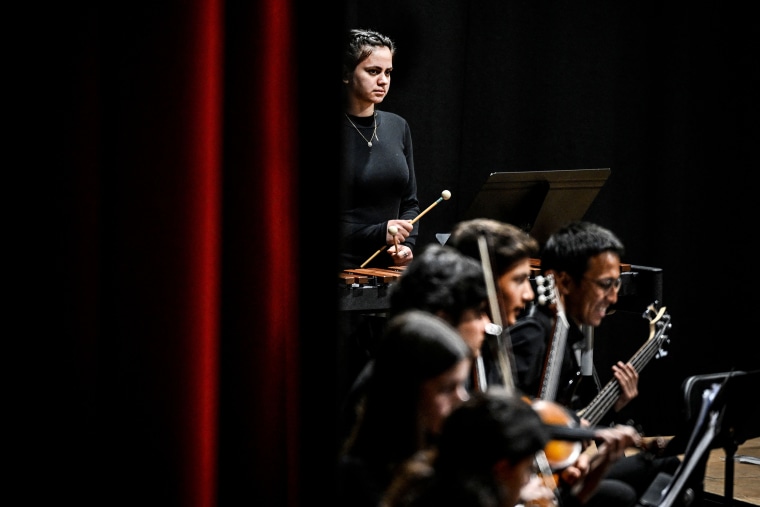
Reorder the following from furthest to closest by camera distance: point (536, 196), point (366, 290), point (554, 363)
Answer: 1. point (536, 196)
2. point (366, 290)
3. point (554, 363)

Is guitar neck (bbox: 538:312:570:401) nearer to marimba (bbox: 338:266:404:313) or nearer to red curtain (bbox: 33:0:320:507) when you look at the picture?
marimba (bbox: 338:266:404:313)

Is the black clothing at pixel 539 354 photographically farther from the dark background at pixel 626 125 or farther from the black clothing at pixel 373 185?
the dark background at pixel 626 125

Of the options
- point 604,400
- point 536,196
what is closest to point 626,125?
point 536,196

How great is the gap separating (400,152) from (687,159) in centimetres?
182

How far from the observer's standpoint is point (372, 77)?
344 centimetres

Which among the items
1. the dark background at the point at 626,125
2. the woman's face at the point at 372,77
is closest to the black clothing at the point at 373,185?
the woman's face at the point at 372,77

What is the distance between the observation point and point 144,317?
1.51 m

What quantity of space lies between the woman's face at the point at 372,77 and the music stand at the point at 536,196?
552 millimetres

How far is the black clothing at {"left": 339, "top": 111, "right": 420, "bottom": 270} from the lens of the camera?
3.38 meters

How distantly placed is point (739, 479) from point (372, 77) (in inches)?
87.2

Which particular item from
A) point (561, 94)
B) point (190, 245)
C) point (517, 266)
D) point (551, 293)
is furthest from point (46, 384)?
point (561, 94)

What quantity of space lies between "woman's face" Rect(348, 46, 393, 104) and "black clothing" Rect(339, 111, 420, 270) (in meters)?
0.09

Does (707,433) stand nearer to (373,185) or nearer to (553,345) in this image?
(553,345)

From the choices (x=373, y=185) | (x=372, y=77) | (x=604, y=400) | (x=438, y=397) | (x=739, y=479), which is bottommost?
(x=739, y=479)
